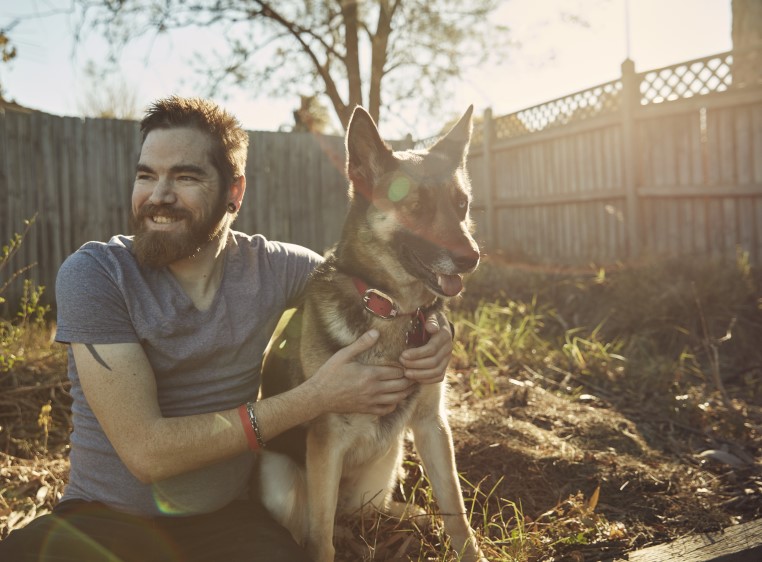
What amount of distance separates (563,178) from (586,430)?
615 cm

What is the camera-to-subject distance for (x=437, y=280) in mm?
2104

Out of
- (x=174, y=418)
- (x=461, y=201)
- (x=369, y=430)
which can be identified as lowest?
(x=369, y=430)

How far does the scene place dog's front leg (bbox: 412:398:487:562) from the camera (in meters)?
2.13

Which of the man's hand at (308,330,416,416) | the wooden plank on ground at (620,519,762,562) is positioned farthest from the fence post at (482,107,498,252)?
the man's hand at (308,330,416,416)

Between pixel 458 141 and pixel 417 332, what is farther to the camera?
pixel 458 141

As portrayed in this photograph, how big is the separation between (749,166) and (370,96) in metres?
5.37

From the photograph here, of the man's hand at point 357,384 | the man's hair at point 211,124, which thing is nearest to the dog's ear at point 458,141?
the man's hair at point 211,124

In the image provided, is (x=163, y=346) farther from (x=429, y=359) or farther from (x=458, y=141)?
(x=458, y=141)

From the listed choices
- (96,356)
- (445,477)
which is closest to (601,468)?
(445,477)

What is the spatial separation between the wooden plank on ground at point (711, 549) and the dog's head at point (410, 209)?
1146 mm

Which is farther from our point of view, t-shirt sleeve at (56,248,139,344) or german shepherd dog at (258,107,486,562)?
german shepherd dog at (258,107,486,562)

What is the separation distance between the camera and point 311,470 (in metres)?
2.04

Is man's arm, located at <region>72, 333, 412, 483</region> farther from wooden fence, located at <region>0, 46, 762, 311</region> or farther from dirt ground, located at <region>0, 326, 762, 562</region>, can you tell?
wooden fence, located at <region>0, 46, 762, 311</region>

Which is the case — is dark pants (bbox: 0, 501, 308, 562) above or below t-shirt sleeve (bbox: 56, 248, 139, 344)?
below
